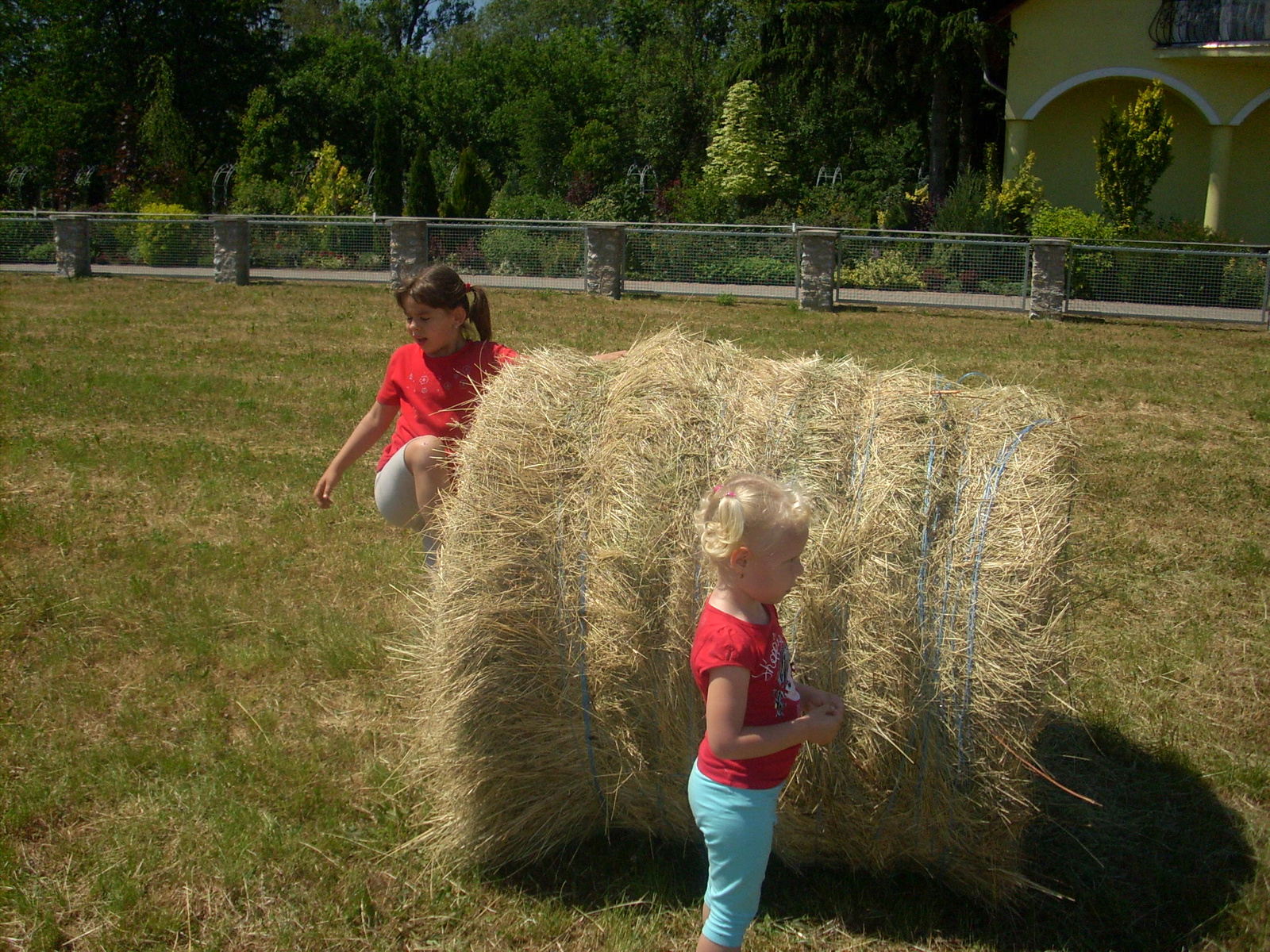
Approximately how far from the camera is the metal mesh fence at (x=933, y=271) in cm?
1669

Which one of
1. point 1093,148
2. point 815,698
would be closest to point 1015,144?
point 1093,148

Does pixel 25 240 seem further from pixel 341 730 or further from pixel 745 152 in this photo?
pixel 341 730

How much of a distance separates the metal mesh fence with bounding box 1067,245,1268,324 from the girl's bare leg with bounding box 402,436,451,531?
14324 mm

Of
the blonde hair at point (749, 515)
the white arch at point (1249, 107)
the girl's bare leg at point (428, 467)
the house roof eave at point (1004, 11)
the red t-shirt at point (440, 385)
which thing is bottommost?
the girl's bare leg at point (428, 467)

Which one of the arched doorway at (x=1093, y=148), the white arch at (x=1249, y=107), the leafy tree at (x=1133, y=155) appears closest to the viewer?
the leafy tree at (x=1133, y=155)

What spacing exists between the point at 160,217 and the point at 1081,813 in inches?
771

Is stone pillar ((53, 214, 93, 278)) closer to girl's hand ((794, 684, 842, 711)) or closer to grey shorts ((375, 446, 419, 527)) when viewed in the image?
grey shorts ((375, 446, 419, 527))

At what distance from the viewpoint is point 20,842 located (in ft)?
11.3

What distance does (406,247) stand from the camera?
18.2 m

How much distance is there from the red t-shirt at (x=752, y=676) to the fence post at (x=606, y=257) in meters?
14.9

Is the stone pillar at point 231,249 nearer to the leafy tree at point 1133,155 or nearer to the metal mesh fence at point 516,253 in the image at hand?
the metal mesh fence at point 516,253

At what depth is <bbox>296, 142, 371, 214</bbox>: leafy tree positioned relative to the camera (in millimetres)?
26172

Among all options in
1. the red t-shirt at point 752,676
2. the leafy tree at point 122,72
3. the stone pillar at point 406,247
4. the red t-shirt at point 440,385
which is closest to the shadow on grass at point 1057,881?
the red t-shirt at point 752,676

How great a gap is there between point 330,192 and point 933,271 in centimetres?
1579
